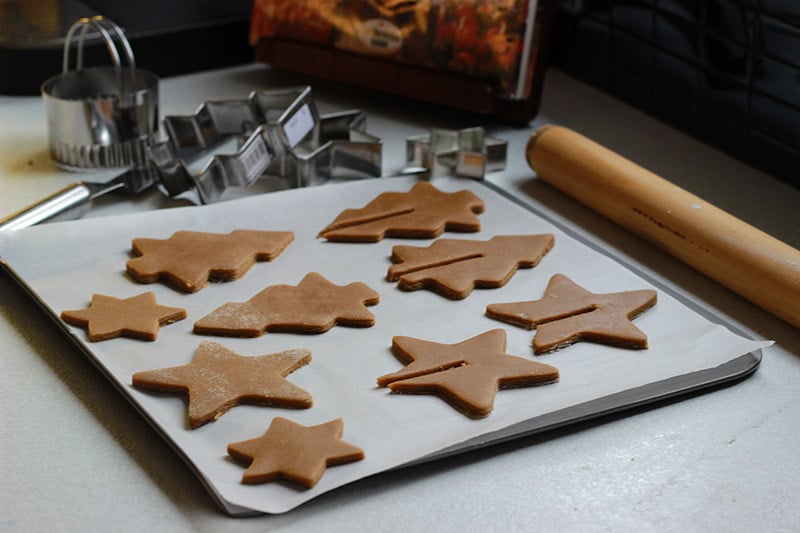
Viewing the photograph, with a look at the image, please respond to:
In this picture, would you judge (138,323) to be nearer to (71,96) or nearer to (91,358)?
(91,358)

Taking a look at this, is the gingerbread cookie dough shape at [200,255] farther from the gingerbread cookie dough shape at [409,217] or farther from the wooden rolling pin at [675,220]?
the wooden rolling pin at [675,220]

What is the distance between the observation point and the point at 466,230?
0.96m

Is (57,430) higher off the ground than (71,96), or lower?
lower

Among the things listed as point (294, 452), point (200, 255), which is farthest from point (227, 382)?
point (200, 255)

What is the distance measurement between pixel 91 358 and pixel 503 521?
0.34 m

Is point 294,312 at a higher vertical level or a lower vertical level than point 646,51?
lower

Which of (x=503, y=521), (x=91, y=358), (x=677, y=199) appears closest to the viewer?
(x=503, y=521)

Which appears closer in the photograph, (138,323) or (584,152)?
(138,323)

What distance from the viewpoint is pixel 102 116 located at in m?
1.06

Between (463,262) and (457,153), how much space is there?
0.75 feet

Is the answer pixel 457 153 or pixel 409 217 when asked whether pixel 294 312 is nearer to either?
pixel 409 217

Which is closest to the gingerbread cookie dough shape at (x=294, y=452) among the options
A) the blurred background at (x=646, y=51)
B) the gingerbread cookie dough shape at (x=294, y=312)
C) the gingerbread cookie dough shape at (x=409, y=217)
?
the gingerbread cookie dough shape at (x=294, y=312)

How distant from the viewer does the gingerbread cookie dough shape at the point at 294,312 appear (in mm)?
780

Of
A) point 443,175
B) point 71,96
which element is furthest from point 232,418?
point 71,96
